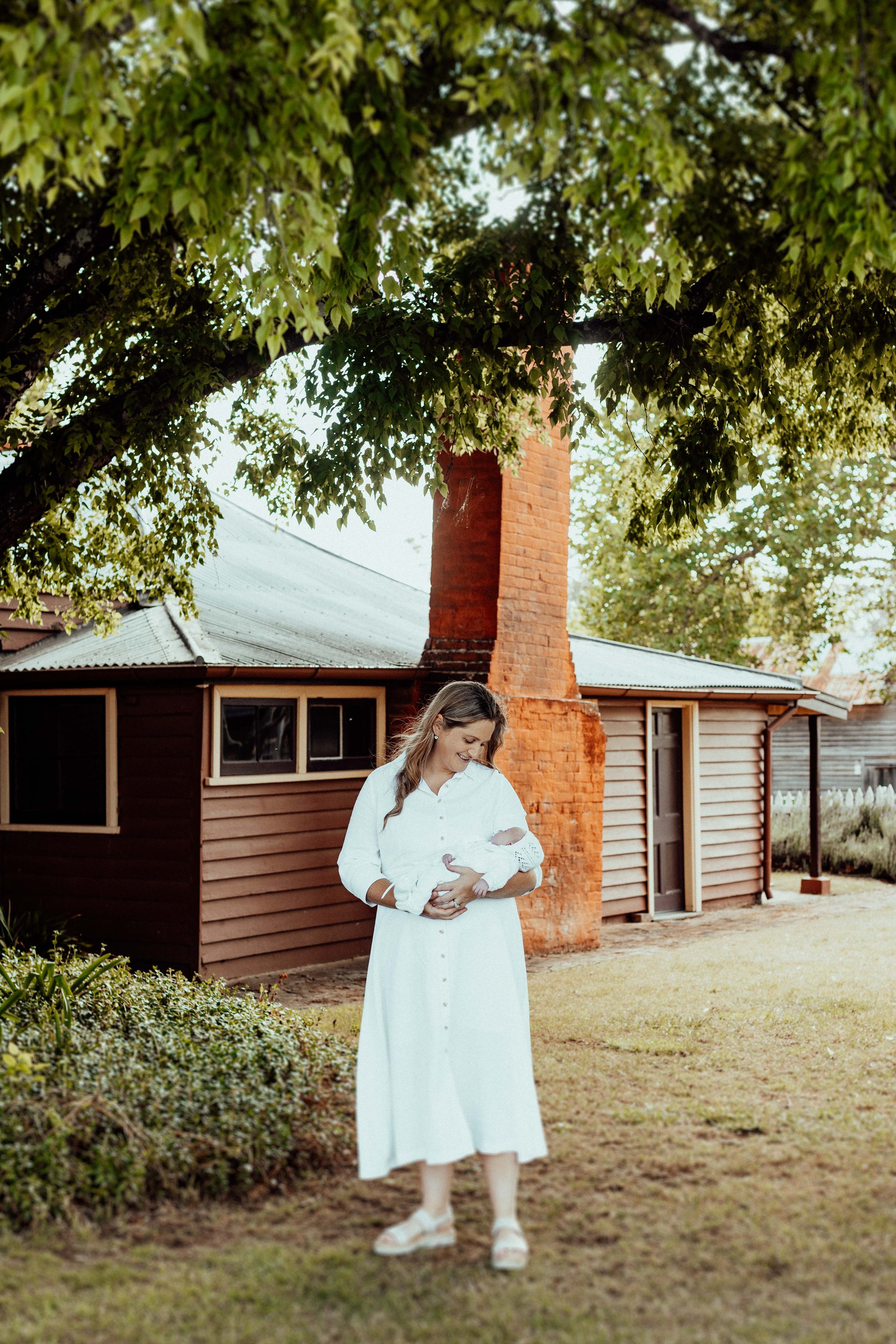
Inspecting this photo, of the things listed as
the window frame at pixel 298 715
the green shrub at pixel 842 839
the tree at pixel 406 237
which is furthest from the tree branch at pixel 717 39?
the green shrub at pixel 842 839

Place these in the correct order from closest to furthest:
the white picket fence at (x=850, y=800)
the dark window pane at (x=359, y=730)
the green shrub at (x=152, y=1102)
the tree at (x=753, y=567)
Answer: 1. the green shrub at (x=152, y=1102)
2. the dark window pane at (x=359, y=730)
3. the white picket fence at (x=850, y=800)
4. the tree at (x=753, y=567)

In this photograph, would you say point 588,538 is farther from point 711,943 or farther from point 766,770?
point 711,943

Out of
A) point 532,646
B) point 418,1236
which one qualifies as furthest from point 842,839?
point 418,1236

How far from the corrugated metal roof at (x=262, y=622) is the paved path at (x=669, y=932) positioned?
255 centimetres

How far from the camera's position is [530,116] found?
4.01m

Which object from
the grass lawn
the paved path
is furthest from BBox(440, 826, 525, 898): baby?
the paved path

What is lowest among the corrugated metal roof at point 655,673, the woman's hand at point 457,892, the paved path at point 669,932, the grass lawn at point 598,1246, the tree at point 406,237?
the paved path at point 669,932

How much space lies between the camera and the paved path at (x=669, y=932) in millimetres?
9438

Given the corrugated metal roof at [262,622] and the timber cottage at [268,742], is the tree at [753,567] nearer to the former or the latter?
the corrugated metal roof at [262,622]

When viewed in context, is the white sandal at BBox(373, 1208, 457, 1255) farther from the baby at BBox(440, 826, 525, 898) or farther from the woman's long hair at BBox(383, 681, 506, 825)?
the woman's long hair at BBox(383, 681, 506, 825)

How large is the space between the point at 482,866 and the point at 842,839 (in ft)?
53.8

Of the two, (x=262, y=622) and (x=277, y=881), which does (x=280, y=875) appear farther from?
(x=262, y=622)

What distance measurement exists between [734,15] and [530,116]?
852mm

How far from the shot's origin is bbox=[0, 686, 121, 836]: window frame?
9.96m
